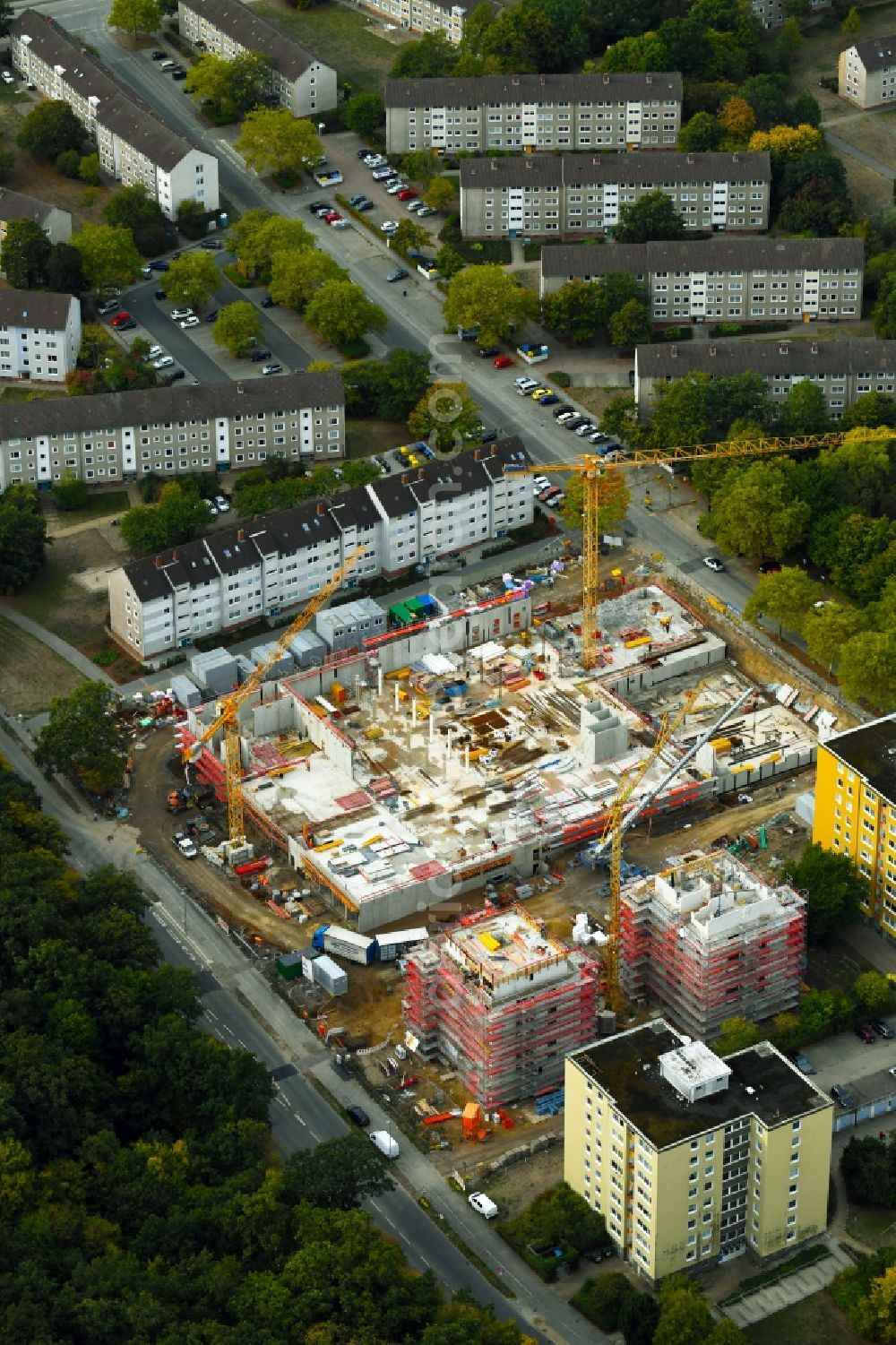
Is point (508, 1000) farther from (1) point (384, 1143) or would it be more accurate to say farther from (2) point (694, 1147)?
(2) point (694, 1147)

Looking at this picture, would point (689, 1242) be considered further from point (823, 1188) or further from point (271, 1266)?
point (271, 1266)

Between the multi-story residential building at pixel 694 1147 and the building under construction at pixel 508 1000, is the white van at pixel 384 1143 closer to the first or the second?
the building under construction at pixel 508 1000

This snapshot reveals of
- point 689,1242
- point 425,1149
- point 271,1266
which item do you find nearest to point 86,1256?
point 271,1266

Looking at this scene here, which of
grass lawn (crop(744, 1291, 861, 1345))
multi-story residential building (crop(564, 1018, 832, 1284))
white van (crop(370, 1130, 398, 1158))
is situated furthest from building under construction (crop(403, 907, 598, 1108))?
grass lawn (crop(744, 1291, 861, 1345))

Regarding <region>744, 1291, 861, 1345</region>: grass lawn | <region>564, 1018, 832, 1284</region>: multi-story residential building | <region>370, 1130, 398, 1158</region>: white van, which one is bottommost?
<region>744, 1291, 861, 1345</region>: grass lawn

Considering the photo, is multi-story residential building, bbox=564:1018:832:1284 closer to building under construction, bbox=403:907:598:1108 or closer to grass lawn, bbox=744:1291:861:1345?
grass lawn, bbox=744:1291:861:1345

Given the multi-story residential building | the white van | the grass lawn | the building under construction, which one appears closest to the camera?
the multi-story residential building

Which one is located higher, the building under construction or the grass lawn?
the building under construction

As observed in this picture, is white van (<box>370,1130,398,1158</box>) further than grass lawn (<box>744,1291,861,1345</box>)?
Yes

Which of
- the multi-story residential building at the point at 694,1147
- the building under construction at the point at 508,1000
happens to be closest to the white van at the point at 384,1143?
the building under construction at the point at 508,1000
